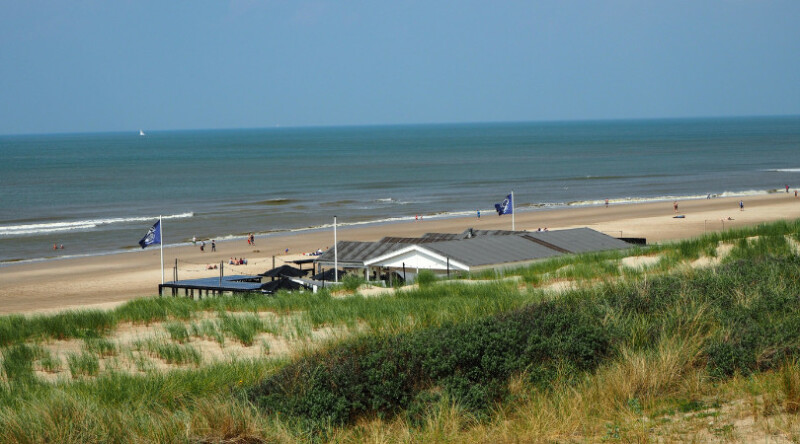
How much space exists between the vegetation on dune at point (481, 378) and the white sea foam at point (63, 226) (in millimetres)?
47631

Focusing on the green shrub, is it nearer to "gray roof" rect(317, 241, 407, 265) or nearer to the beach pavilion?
the beach pavilion

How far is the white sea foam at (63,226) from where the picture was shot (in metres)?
55.9

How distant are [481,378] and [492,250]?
16.9 m

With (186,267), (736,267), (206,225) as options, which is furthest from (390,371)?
(206,225)

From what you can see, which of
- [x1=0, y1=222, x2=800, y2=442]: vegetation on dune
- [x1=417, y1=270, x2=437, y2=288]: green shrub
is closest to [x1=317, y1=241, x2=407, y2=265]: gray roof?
[x1=417, y1=270, x2=437, y2=288]: green shrub

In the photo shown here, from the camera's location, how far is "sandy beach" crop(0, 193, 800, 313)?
1342 inches

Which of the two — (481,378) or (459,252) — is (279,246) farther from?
(481,378)

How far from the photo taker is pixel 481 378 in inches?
311

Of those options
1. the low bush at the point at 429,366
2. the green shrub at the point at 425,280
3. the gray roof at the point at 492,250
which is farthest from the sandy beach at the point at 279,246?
the low bush at the point at 429,366

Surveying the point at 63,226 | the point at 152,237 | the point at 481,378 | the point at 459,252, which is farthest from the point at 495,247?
the point at 63,226

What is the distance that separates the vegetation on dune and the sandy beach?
667 inches

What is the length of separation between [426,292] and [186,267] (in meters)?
25.4

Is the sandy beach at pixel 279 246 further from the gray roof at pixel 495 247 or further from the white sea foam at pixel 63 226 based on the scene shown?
the white sea foam at pixel 63 226

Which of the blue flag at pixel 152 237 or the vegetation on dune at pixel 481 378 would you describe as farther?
the blue flag at pixel 152 237
